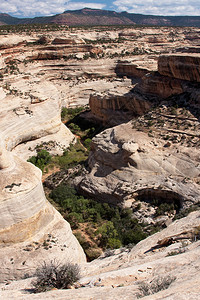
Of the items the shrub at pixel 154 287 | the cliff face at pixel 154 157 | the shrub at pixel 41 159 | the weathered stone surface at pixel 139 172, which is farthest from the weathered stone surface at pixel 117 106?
the shrub at pixel 154 287

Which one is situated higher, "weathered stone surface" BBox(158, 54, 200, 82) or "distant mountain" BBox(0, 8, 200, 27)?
"distant mountain" BBox(0, 8, 200, 27)

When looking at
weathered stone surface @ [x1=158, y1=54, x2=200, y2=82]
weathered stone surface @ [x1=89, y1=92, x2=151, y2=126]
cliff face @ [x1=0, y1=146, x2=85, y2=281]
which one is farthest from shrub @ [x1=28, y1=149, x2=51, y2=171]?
weathered stone surface @ [x1=158, y1=54, x2=200, y2=82]

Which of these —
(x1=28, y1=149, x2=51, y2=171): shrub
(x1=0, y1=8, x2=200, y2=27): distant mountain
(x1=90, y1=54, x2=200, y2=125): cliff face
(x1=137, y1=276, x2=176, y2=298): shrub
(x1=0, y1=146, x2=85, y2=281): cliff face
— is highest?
(x1=0, y1=8, x2=200, y2=27): distant mountain

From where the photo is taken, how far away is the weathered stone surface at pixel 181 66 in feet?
88.7

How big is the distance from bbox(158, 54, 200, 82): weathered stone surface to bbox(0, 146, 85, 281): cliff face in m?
19.4

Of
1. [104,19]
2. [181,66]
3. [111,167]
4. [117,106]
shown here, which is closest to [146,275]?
[111,167]

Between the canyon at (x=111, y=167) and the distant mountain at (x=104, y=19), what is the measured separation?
125 m

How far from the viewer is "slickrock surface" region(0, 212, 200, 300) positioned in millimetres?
7214

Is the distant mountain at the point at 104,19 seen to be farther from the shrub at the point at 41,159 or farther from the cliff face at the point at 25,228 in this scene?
the cliff face at the point at 25,228

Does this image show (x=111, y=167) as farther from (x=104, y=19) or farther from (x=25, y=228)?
(x=104, y=19)

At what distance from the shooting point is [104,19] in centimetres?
17000

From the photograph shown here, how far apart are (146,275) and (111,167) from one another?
13258 millimetres

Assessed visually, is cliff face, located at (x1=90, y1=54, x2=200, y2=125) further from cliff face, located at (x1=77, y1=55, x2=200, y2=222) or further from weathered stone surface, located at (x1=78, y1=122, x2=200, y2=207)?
weathered stone surface, located at (x1=78, y1=122, x2=200, y2=207)

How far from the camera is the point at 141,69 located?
44688 millimetres
